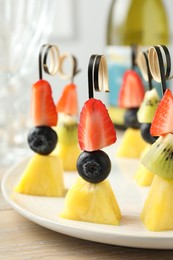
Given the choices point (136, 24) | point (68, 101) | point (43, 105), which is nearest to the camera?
point (43, 105)

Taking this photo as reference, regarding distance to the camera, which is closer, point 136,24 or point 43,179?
point 43,179

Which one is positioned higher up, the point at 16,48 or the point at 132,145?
the point at 16,48

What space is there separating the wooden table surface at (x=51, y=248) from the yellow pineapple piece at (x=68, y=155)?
23 centimetres

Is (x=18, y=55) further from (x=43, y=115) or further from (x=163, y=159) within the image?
(x=163, y=159)

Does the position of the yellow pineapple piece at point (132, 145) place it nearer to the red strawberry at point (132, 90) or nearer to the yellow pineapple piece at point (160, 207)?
the red strawberry at point (132, 90)

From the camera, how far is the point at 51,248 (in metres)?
0.65

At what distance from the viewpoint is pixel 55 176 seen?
0.81m

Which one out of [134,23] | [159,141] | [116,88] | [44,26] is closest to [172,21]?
[134,23]

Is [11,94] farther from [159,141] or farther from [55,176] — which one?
[159,141]

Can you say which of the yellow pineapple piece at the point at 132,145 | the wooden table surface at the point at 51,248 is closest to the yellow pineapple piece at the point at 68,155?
the yellow pineapple piece at the point at 132,145

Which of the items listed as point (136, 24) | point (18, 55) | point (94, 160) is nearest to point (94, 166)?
point (94, 160)

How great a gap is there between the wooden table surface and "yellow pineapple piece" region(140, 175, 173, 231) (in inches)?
1.2

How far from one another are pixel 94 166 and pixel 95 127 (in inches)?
1.8

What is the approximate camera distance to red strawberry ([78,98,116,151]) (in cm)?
66
